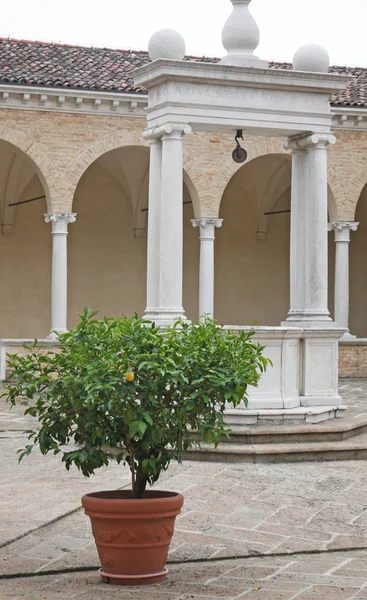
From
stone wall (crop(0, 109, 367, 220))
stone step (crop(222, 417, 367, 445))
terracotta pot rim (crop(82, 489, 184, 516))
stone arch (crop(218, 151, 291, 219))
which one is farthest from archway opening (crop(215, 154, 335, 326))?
terracotta pot rim (crop(82, 489, 184, 516))

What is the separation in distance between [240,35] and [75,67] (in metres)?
8.90

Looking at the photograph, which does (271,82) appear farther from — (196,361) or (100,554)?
(100,554)

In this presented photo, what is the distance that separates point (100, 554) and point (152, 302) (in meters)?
5.11

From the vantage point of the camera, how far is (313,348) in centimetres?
1016

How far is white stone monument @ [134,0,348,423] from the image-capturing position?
9820mm

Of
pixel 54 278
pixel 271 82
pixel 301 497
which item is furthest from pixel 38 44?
pixel 301 497

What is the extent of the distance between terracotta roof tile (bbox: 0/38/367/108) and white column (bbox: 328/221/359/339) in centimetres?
228

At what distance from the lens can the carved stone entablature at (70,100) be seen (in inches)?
693

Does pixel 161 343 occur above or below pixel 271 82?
below

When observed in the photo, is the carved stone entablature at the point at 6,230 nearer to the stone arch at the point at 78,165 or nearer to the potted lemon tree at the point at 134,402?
the stone arch at the point at 78,165

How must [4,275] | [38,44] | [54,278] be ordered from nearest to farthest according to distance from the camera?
[54,278] < [38,44] < [4,275]

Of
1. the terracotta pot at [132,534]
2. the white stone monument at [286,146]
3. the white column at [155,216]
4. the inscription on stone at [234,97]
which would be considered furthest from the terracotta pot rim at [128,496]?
the inscription on stone at [234,97]

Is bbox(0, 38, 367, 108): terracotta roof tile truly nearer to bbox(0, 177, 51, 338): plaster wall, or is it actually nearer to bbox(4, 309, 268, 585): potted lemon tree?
bbox(0, 177, 51, 338): plaster wall

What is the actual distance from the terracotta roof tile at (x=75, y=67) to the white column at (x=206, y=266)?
8.61ft
